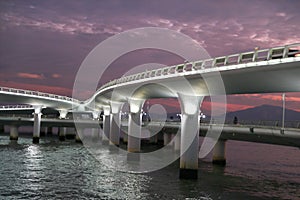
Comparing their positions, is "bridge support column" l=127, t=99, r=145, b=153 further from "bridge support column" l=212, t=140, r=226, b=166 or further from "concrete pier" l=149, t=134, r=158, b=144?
"concrete pier" l=149, t=134, r=158, b=144

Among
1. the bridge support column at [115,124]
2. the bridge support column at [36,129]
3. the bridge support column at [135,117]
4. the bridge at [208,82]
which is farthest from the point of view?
the bridge support column at [36,129]

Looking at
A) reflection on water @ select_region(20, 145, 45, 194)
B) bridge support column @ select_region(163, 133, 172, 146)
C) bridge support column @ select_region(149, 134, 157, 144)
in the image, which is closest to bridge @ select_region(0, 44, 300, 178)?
reflection on water @ select_region(20, 145, 45, 194)

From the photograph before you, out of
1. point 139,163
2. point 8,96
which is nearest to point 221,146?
point 139,163

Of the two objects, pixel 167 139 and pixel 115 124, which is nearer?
pixel 115 124

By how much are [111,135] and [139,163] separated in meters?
35.7

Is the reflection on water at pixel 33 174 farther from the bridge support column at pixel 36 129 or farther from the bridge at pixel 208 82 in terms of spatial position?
the bridge support column at pixel 36 129

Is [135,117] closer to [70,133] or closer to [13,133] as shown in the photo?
Answer: [13,133]

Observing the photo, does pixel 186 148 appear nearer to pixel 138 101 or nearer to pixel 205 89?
pixel 205 89

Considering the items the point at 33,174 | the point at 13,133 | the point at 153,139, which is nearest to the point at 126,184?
the point at 33,174

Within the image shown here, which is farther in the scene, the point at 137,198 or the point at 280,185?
the point at 280,185

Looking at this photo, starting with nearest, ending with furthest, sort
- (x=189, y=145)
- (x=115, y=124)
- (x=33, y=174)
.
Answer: (x=189, y=145) < (x=33, y=174) < (x=115, y=124)

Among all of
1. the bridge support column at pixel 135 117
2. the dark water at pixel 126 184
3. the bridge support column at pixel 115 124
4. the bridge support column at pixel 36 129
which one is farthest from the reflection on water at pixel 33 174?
the bridge support column at pixel 36 129

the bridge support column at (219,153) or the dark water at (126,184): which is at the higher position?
the bridge support column at (219,153)

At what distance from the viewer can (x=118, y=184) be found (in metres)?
41.4
